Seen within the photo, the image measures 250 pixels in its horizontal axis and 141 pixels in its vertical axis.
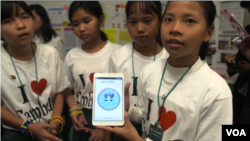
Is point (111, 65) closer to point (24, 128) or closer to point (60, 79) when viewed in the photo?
point (60, 79)

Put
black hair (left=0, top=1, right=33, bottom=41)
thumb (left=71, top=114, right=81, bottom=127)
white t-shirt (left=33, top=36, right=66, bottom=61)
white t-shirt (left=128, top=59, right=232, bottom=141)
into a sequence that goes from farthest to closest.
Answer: white t-shirt (left=33, top=36, right=66, bottom=61), thumb (left=71, top=114, right=81, bottom=127), black hair (left=0, top=1, right=33, bottom=41), white t-shirt (left=128, top=59, right=232, bottom=141)

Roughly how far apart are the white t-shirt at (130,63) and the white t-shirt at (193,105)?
27cm

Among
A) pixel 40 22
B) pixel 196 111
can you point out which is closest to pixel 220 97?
pixel 196 111

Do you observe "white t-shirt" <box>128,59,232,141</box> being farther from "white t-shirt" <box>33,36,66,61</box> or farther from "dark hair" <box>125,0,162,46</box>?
"white t-shirt" <box>33,36,66,61</box>

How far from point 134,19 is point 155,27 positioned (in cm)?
15

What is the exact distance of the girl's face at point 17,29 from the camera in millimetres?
1020

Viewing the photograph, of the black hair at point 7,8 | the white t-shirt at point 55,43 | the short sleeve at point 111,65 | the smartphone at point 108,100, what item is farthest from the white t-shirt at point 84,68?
the white t-shirt at point 55,43

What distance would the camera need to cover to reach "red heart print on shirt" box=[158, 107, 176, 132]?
2.61 feet

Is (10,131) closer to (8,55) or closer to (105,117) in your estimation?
(8,55)

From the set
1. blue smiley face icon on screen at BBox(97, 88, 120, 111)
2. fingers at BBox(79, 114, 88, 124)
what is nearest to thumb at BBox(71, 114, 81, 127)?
fingers at BBox(79, 114, 88, 124)

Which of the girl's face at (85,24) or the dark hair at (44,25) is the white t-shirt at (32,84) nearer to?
the girl's face at (85,24)

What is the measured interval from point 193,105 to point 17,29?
1022 mm

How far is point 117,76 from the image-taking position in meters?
0.97

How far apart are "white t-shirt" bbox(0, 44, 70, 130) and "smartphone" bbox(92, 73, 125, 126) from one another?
0.40m
